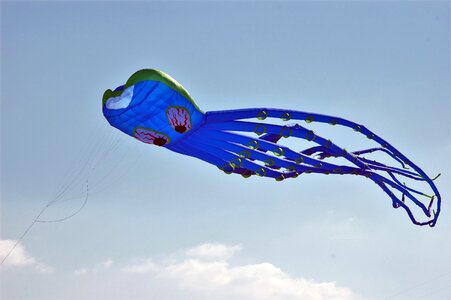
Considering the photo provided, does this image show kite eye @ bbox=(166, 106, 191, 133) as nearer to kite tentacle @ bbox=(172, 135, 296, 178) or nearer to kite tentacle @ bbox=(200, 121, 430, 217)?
kite tentacle @ bbox=(200, 121, 430, 217)

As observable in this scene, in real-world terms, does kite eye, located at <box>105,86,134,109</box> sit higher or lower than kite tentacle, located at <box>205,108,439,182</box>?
lower

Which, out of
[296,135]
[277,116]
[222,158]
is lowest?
[222,158]

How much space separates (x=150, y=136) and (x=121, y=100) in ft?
7.19

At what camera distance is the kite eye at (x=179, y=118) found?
1642 cm

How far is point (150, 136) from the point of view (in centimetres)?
1809

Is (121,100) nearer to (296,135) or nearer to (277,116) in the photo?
(277,116)

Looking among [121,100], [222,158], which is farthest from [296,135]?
[121,100]

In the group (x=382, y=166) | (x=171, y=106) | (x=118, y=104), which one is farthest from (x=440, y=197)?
(x=118, y=104)

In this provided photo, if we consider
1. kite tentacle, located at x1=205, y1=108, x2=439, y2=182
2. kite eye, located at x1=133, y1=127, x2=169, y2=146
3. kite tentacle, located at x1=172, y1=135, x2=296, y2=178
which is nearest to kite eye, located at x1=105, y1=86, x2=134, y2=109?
kite eye, located at x1=133, y1=127, x2=169, y2=146

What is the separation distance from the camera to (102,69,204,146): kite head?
51.3 ft

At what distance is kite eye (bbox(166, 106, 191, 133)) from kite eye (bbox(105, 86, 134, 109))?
135 centimetres

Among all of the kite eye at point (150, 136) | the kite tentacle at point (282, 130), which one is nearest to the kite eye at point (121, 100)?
the kite eye at point (150, 136)

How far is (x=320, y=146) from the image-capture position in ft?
66.9

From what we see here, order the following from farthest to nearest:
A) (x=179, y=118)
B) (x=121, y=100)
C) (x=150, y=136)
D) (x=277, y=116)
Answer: (x=150, y=136)
(x=277, y=116)
(x=179, y=118)
(x=121, y=100)
